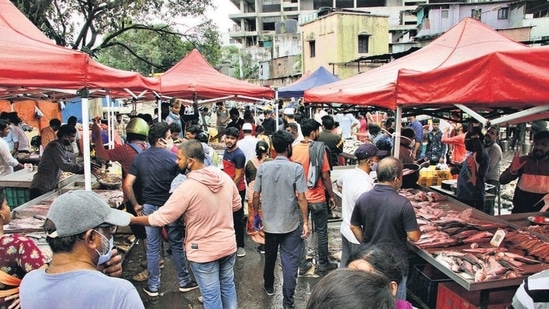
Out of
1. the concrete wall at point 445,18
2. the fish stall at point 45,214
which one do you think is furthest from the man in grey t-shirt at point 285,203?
the concrete wall at point 445,18

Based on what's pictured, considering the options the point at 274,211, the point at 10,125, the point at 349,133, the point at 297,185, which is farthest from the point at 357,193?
the point at 349,133

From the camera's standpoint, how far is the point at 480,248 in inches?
150

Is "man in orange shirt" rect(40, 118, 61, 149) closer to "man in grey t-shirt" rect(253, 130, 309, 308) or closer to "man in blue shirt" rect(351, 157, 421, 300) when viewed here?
"man in grey t-shirt" rect(253, 130, 309, 308)

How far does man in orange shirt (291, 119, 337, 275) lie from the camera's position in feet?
16.4

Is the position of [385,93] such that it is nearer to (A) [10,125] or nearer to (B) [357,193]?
(B) [357,193]

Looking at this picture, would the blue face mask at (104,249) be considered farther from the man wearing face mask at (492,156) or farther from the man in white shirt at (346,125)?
the man in white shirt at (346,125)

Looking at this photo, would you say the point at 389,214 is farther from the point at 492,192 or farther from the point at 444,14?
the point at 444,14

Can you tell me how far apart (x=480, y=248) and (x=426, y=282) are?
678mm

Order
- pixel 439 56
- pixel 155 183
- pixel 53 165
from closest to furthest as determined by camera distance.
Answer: pixel 155 183
pixel 439 56
pixel 53 165

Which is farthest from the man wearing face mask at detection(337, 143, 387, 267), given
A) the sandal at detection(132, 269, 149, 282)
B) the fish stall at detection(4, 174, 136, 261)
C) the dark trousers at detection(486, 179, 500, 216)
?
the dark trousers at detection(486, 179, 500, 216)

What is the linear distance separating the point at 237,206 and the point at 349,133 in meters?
14.4

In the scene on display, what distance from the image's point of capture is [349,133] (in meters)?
17.8

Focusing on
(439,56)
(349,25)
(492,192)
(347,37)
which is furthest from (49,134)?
(349,25)

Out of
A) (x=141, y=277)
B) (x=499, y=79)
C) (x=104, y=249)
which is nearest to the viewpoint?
(x=104, y=249)
